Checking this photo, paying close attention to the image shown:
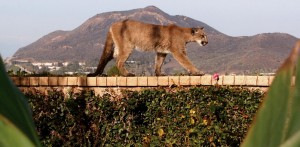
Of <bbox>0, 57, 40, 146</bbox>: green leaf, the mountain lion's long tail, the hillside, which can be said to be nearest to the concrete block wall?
the mountain lion's long tail

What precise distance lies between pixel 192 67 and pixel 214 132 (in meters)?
3.72

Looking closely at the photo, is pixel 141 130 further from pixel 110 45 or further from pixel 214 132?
pixel 110 45

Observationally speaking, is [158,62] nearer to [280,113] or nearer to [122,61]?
[122,61]

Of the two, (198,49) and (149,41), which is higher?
(198,49)

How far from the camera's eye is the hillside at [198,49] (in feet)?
294

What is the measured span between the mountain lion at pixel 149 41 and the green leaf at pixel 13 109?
9.74 meters

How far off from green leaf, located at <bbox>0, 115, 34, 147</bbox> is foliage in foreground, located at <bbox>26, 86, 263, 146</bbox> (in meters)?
6.80

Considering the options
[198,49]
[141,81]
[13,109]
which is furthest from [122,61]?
[198,49]

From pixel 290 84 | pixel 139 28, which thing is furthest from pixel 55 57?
pixel 290 84

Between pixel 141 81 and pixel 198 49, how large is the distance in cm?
10830

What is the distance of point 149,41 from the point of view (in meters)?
11.4

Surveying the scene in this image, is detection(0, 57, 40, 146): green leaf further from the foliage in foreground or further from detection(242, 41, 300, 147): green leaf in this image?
the foliage in foreground

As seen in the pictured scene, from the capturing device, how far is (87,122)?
8.16 m

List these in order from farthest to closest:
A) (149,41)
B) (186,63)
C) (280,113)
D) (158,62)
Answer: (149,41)
(158,62)
(186,63)
(280,113)
